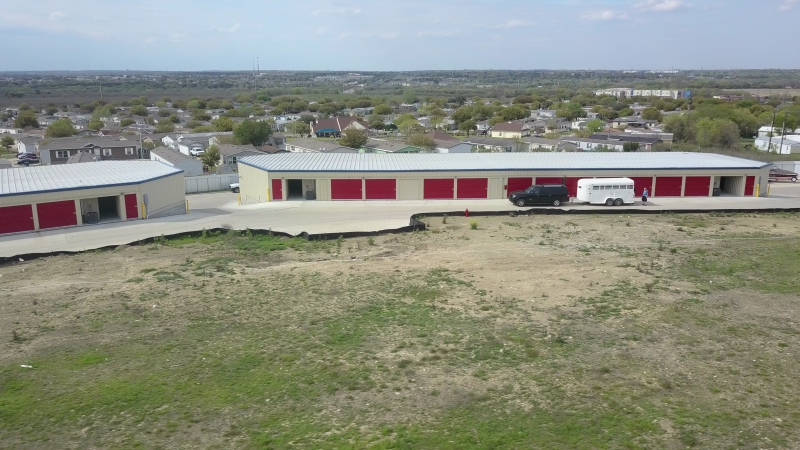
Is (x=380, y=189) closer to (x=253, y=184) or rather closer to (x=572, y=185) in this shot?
(x=253, y=184)

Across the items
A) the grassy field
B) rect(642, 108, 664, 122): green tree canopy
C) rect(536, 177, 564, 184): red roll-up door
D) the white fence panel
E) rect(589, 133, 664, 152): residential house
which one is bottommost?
the white fence panel

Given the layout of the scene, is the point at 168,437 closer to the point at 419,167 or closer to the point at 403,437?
the point at 403,437

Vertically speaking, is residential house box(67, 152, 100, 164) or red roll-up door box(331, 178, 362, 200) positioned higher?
red roll-up door box(331, 178, 362, 200)

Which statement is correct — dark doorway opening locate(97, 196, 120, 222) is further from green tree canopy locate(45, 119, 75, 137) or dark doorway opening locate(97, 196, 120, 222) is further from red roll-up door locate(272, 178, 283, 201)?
green tree canopy locate(45, 119, 75, 137)

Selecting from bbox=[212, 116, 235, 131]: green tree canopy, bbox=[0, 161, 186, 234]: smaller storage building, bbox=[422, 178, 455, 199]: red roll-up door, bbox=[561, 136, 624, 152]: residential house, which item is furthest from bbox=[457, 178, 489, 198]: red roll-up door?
bbox=[212, 116, 235, 131]: green tree canopy

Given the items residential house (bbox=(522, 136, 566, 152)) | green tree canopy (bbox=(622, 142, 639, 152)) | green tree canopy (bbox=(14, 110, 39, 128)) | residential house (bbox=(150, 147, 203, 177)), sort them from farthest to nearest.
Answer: green tree canopy (bbox=(14, 110, 39, 128)) < residential house (bbox=(522, 136, 566, 152)) < green tree canopy (bbox=(622, 142, 639, 152)) < residential house (bbox=(150, 147, 203, 177))

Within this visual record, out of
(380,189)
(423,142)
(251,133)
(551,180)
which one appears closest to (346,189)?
(380,189)
